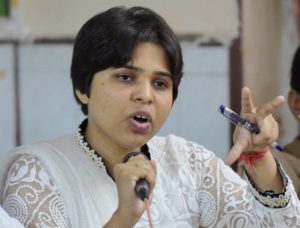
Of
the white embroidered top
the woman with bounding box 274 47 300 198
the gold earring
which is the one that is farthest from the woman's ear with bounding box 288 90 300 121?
the gold earring

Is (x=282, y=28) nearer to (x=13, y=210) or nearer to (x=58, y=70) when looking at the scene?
(x=58, y=70)

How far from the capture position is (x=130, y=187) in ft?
6.17

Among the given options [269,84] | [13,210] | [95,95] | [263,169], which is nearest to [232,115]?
[263,169]

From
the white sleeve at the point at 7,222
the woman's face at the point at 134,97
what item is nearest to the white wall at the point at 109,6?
the woman's face at the point at 134,97

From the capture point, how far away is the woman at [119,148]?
84.0 inches

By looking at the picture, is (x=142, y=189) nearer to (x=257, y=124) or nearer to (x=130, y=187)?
(x=130, y=187)

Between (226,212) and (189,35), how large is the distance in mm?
1228

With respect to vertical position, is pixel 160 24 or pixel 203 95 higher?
pixel 160 24

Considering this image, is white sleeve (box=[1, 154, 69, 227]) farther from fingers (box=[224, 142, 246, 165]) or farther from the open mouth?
fingers (box=[224, 142, 246, 165])

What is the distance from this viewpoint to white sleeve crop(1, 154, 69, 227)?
2084 millimetres

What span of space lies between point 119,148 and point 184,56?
1277mm

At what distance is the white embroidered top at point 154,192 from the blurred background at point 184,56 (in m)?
1.02

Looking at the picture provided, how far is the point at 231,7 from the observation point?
350cm

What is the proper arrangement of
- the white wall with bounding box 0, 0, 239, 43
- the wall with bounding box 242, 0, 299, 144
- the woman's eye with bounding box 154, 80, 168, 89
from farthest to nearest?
the wall with bounding box 242, 0, 299, 144, the white wall with bounding box 0, 0, 239, 43, the woman's eye with bounding box 154, 80, 168, 89
